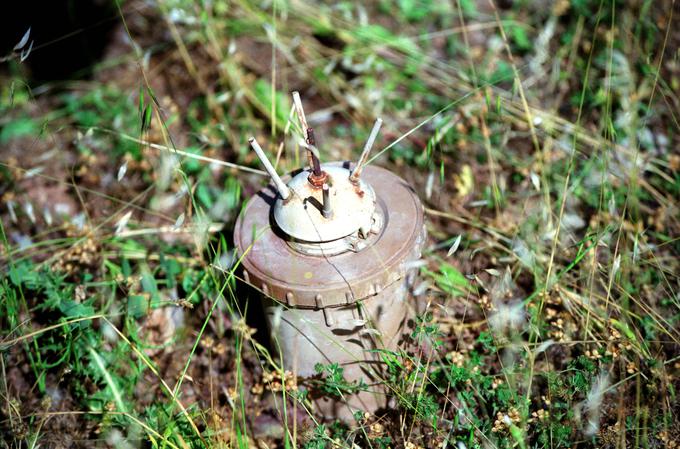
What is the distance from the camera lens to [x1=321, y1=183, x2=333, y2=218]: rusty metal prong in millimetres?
1799

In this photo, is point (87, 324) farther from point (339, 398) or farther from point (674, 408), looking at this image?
point (674, 408)

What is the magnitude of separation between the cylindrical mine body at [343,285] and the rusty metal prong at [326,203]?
11 centimetres

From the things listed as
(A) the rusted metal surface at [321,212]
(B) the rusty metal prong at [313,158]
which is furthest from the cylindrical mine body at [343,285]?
(B) the rusty metal prong at [313,158]

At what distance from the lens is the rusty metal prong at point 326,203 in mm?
1799

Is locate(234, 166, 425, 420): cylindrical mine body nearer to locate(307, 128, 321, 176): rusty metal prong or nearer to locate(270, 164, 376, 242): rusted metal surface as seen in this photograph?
locate(270, 164, 376, 242): rusted metal surface

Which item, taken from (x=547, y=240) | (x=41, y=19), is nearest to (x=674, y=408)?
(x=547, y=240)

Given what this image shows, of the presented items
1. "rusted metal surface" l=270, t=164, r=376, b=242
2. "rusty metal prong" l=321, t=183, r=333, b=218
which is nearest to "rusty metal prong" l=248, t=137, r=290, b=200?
"rusted metal surface" l=270, t=164, r=376, b=242

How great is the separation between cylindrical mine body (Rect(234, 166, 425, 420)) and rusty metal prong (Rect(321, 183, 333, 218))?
4.3 inches

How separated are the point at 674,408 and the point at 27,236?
2690 mm

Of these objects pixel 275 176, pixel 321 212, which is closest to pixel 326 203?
pixel 321 212

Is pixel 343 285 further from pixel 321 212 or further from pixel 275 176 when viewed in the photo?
pixel 275 176

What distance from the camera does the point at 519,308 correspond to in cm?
226

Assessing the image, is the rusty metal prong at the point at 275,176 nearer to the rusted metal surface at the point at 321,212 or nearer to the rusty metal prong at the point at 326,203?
the rusted metal surface at the point at 321,212

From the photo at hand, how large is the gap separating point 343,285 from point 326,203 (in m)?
0.24
